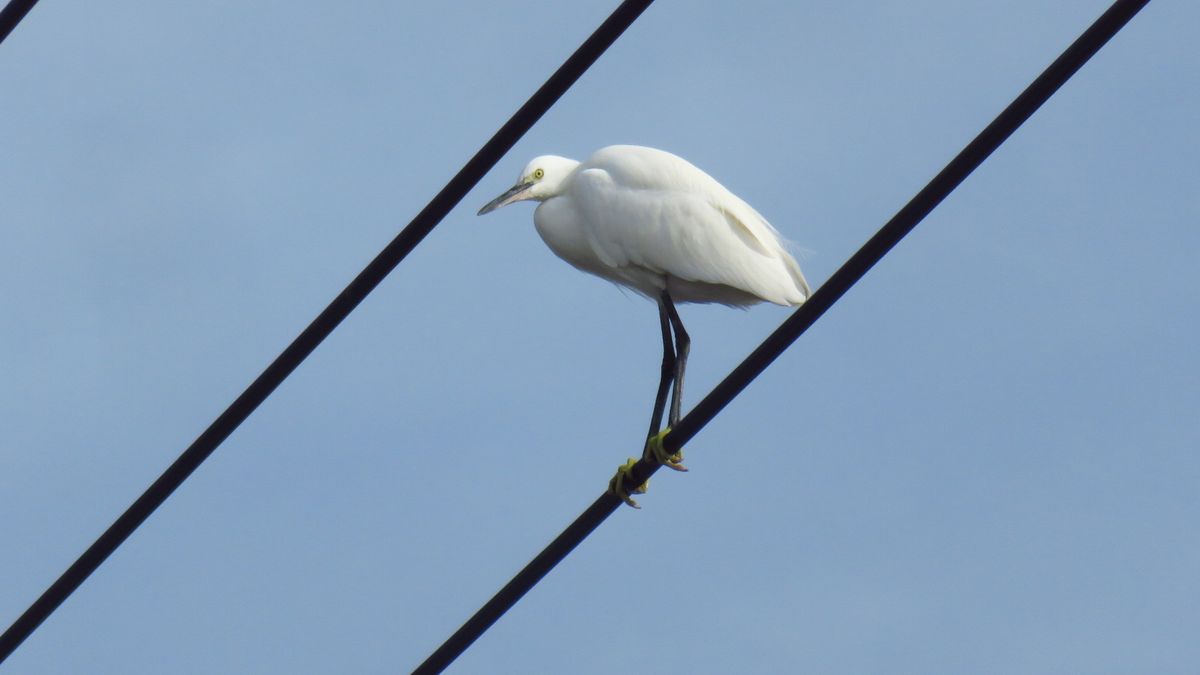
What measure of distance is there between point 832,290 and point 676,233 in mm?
4854

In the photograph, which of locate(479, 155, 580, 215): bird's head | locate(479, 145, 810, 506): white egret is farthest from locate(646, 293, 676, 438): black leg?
locate(479, 155, 580, 215): bird's head

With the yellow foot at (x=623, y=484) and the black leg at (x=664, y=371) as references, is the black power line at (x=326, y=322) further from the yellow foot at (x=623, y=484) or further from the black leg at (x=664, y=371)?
the black leg at (x=664, y=371)

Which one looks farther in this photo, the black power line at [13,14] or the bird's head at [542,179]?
the bird's head at [542,179]

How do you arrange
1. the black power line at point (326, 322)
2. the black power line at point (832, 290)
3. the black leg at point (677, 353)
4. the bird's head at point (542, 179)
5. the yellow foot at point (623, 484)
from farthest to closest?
the bird's head at point (542, 179)
the black leg at point (677, 353)
the yellow foot at point (623, 484)
the black power line at point (326, 322)
the black power line at point (832, 290)

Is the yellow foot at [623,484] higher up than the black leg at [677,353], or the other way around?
the black leg at [677,353]

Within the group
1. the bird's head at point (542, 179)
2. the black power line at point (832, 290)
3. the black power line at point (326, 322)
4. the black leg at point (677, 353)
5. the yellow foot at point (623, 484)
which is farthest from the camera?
the bird's head at point (542, 179)

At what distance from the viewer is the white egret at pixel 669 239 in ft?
32.0

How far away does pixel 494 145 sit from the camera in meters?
5.03

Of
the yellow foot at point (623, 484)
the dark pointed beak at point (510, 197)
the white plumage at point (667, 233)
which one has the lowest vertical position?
the yellow foot at point (623, 484)

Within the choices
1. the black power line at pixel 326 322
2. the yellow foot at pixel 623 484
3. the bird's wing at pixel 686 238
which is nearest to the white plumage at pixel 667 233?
the bird's wing at pixel 686 238

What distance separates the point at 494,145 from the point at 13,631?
1.96 metres

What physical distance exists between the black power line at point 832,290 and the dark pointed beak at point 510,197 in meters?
4.85

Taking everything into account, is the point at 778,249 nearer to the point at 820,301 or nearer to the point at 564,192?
the point at 564,192

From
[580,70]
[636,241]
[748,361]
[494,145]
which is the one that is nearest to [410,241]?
[494,145]
